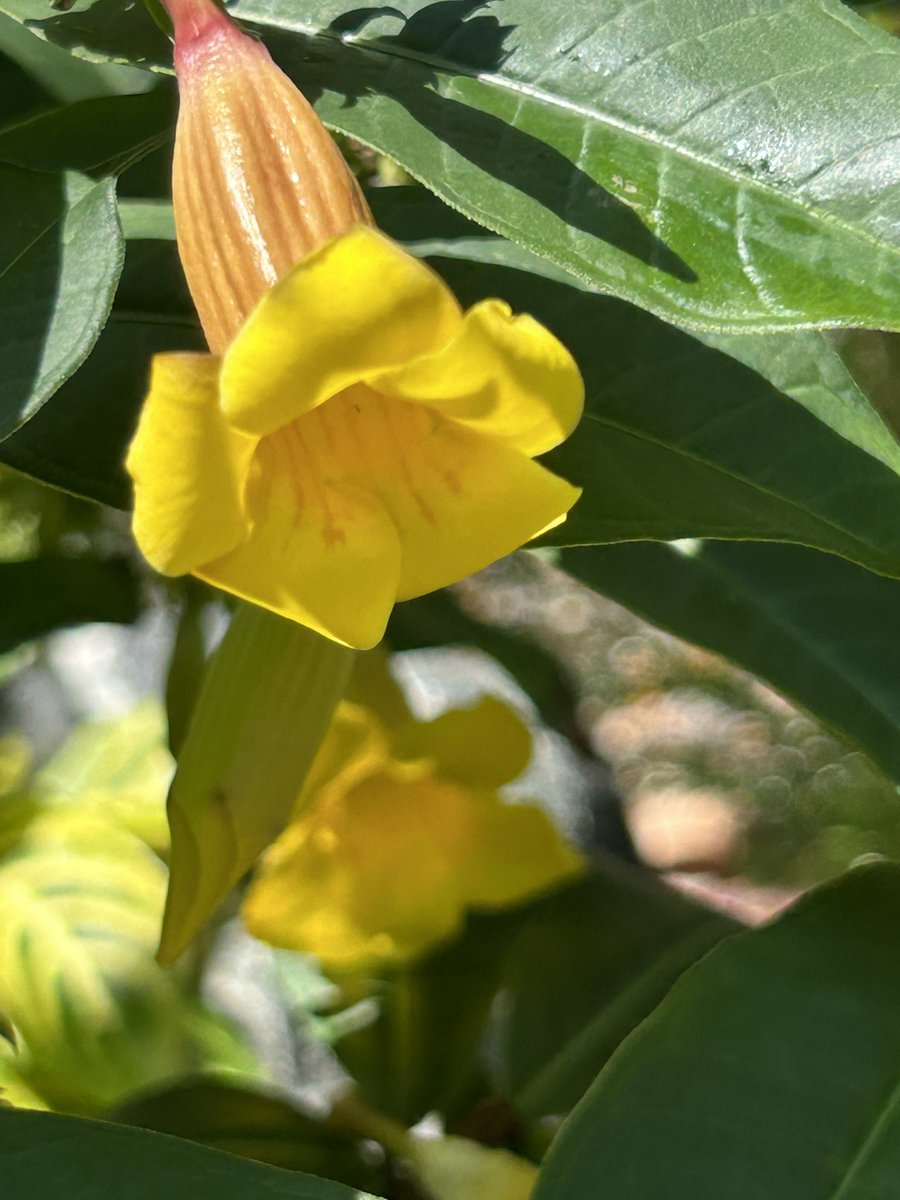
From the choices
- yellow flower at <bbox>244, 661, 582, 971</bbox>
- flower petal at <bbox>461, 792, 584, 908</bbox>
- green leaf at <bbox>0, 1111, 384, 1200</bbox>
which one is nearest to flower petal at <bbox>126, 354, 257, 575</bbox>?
green leaf at <bbox>0, 1111, 384, 1200</bbox>

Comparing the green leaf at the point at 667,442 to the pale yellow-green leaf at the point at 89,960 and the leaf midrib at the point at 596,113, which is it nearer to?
the leaf midrib at the point at 596,113

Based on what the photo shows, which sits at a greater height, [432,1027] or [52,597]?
[52,597]

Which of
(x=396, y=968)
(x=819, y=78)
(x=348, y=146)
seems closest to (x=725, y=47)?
(x=819, y=78)

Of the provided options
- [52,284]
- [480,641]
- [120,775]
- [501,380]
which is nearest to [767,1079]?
[501,380]

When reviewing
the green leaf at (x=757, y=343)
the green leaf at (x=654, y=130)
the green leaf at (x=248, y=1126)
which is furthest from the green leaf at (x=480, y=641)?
the green leaf at (x=654, y=130)

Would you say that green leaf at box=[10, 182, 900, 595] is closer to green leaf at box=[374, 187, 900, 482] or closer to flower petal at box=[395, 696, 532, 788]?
green leaf at box=[374, 187, 900, 482]

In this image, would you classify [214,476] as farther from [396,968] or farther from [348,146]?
[396,968]

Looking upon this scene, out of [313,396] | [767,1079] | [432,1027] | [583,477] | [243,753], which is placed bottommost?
[432,1027]

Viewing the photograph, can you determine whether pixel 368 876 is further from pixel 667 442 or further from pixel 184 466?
pixel 184 466
